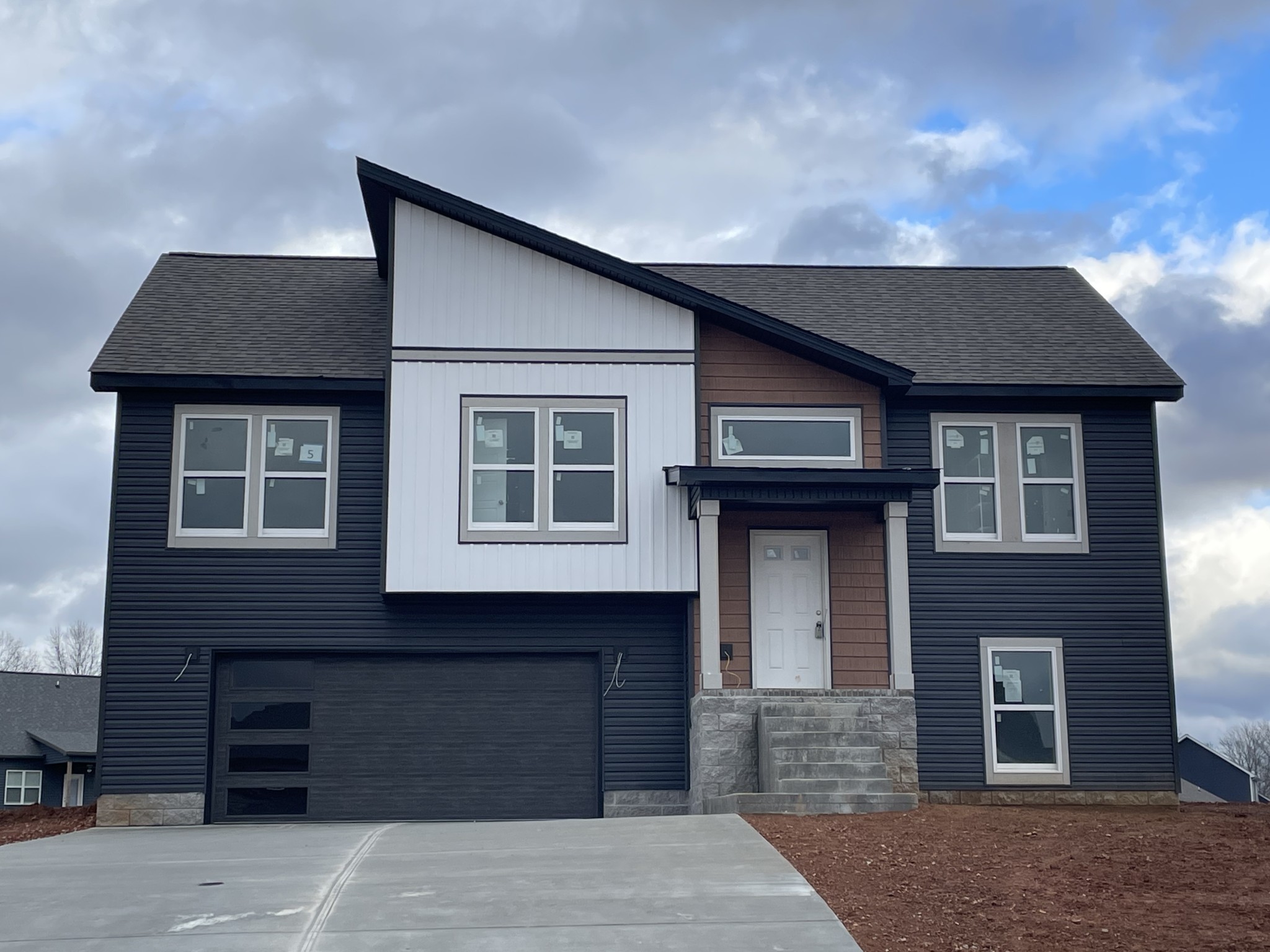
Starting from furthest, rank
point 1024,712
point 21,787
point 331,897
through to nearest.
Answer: point 21,787 → point 1024,712 → point 331,897

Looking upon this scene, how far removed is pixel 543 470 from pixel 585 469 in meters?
0.50

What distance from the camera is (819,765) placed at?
14.5 metres

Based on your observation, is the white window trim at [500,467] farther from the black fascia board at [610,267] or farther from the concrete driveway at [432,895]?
the concrete driveway at [432,895]

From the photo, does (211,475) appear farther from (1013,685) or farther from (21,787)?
(21,787)

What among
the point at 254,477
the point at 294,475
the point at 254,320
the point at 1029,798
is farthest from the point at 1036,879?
the point at 254,320

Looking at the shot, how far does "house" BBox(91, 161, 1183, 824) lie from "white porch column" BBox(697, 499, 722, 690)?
0.06 meters

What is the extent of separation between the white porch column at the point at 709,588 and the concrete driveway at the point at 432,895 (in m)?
2.71

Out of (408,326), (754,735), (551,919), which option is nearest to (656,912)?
(551,919)

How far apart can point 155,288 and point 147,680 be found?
5726mm

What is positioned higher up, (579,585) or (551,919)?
(579,585)

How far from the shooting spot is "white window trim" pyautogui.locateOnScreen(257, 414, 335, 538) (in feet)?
55.5

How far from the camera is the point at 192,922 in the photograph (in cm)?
923

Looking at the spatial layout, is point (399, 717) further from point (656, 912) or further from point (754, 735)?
point (656, 912)

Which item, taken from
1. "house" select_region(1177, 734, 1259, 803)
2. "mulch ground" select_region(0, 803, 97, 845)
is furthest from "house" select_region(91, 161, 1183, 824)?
"house" select_region(1177, 734, 1259, 803)
